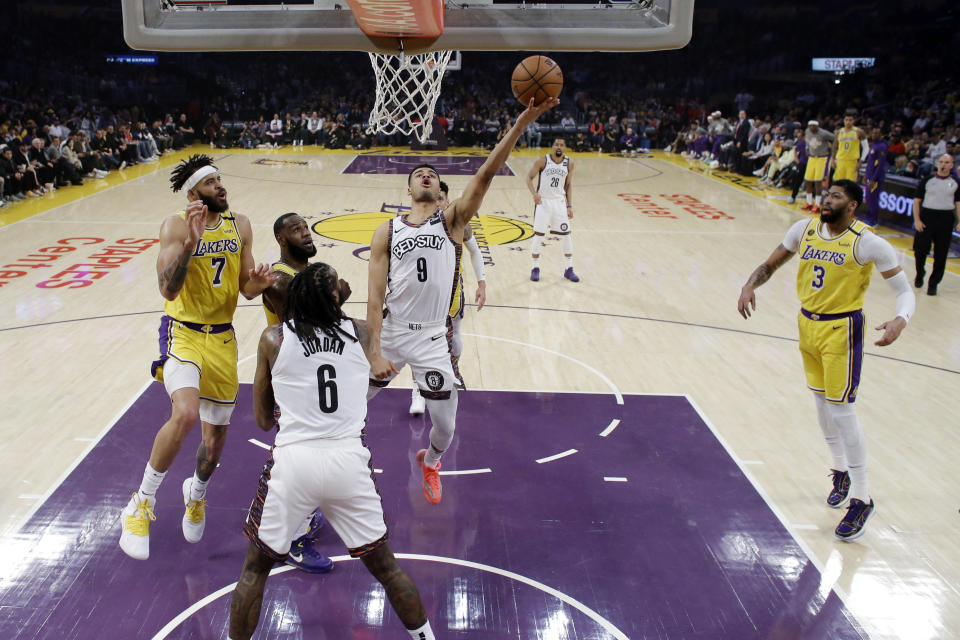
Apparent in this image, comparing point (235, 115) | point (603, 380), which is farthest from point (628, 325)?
point (235, 115)

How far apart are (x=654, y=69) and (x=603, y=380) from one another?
28479mm

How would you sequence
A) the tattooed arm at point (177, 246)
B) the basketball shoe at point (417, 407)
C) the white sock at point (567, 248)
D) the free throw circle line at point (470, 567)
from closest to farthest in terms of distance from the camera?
the free throw circle line at point (470, 567) → the tattooed arm at point (177, 246) → the basketball shoe at point (417, 407) → the white sock at point (567, 248)

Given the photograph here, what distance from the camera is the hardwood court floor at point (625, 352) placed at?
441cm

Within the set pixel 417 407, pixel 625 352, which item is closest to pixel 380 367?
pixel 417 407

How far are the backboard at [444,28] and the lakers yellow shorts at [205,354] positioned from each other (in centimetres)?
182

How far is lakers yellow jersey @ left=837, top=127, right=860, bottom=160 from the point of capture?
41.6 ft

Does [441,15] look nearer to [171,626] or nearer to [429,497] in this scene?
[429,497]

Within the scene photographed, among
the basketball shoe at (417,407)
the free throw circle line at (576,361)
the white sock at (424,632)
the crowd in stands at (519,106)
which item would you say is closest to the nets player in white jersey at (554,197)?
the free throw circle line at (576,361)

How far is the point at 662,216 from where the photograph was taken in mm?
14203

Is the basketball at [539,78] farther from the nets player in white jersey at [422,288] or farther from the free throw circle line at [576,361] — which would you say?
the free throw circle line at [576,361]

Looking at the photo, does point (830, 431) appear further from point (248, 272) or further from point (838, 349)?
point (248, 272)

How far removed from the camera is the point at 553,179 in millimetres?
9391

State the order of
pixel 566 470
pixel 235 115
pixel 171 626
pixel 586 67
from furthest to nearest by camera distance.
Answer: pixel 586 67 → pixel 235 115 → pixel 566 470 → pixel 171 626

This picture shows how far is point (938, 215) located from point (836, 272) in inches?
228
